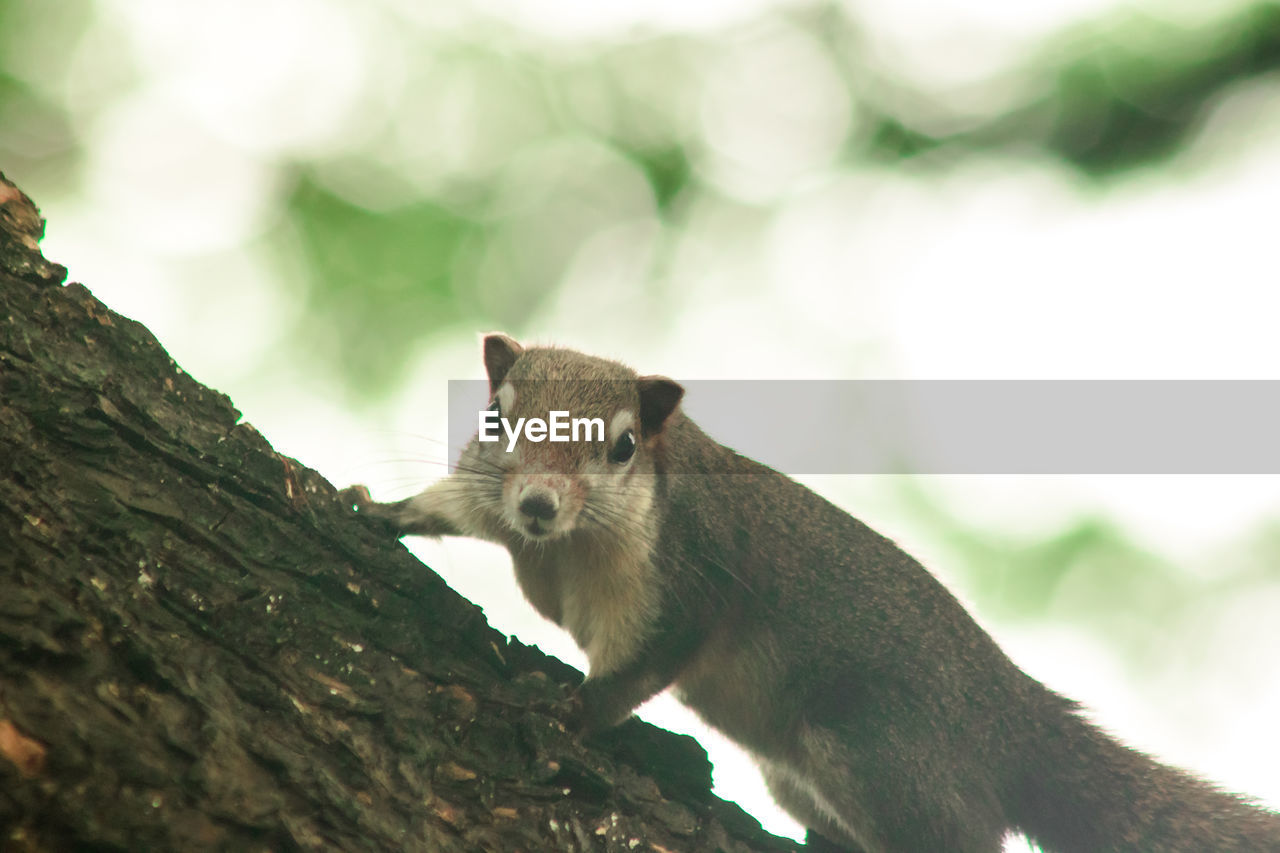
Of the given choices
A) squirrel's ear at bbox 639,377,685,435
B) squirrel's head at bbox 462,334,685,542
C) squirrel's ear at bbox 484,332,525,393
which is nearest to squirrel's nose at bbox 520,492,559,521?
squirrel's head at bbox 462,334,685,542

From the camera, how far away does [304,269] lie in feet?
30.2

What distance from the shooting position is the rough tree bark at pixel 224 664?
2.88m

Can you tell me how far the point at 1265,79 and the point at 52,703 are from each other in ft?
37.4

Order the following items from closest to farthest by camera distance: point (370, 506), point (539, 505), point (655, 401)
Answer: point (539, 505)
point (370, 506)
point (655, 401)

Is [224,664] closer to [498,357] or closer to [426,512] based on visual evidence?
[426,512]

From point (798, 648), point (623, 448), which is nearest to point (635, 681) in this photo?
point (798, 648)

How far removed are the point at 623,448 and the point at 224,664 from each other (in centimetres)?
284

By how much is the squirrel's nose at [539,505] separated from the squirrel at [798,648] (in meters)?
0.23

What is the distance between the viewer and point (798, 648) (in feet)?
19.7

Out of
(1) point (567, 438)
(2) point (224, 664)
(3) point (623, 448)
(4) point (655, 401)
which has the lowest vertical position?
(2) point (224, 664)

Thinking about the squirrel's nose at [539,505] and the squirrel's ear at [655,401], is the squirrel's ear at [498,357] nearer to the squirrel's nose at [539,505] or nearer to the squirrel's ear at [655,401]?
the squirrel's ear at [655,401]

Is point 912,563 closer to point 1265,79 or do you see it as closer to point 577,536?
point 577,536

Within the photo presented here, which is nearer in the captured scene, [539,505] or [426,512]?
[539,505]

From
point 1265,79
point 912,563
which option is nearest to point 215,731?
point 912,563
